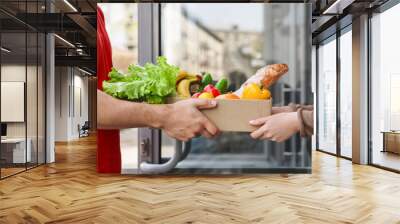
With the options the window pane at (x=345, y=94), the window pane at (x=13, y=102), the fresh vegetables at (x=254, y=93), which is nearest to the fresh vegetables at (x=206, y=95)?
the fresh vegetables at (x=254, y=93)

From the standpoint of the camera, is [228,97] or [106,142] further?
[106,142]

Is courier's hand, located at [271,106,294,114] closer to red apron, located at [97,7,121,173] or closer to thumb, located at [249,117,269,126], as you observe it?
thumb, located at [249,117,269,126]

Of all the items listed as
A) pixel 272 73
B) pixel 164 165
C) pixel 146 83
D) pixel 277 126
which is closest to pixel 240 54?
pixel 272 73

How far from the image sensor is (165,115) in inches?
123

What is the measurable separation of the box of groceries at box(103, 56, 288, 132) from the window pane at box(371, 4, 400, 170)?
15.7 ft

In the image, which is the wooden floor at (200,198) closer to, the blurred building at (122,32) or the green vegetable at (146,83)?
the green vegetable at (146,83)

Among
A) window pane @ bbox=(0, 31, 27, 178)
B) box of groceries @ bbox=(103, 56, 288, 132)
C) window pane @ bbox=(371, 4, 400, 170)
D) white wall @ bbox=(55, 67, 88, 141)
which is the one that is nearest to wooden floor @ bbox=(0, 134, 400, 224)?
window pane @ bbox=(0, 31, 27, 178)

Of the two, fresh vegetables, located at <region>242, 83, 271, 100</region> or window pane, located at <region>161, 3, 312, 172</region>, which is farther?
window pane, located at <region>161, 3, 312, 172</region>

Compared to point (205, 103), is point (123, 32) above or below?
above

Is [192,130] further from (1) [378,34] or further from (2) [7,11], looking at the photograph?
(1) [378,34]

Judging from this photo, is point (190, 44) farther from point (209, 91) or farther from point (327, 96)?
point (327, 96)

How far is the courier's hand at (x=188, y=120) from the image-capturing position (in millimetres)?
2924

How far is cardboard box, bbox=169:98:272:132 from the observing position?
2932 mm

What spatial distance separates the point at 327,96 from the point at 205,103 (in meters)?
8.17
